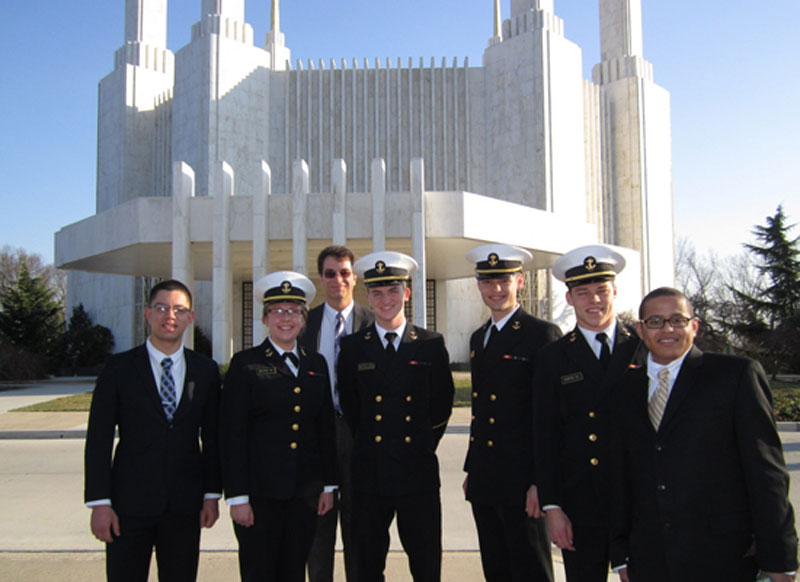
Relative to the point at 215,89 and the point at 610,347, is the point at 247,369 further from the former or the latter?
the point at 215,89

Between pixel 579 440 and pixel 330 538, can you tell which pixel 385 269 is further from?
pixel 330 538

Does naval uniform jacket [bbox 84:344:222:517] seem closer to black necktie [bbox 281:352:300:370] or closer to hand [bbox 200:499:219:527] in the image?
hand [bbox 200:499:219:527]

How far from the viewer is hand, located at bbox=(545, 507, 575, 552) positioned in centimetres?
330

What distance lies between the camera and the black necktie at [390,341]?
4.02 m

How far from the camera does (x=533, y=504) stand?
3580 millimetres

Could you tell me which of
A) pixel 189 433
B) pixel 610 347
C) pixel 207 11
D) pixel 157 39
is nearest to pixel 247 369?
pixel 189 433

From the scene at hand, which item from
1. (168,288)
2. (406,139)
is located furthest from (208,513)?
(406,139)

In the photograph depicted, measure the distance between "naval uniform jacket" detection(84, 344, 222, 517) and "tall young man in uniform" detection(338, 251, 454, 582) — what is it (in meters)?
0.92

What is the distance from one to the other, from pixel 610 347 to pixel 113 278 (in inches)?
1320

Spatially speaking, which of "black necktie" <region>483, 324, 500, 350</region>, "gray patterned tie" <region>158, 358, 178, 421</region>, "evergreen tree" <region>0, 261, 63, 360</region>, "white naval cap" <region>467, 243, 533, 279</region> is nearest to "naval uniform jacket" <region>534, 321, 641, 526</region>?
"black necktie" <region>483, 324, 500, 350</region>

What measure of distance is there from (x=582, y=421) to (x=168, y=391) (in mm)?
2361

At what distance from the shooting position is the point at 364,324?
4.75m

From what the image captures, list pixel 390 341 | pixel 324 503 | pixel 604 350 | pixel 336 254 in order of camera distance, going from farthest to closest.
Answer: pixel 336 254 < pixel 390 341 < pixel 324 503 < pixel 604 350

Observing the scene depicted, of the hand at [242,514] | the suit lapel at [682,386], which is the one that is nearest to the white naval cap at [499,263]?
the suit lapel at [682,386]
